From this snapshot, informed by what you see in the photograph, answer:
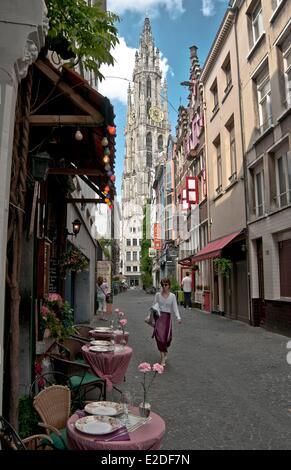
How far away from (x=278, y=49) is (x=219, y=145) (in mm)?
7843

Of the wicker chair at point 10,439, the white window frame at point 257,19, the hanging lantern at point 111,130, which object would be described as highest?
the white window frame at point 257,19

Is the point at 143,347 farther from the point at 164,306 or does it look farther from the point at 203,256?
the point at 203,256

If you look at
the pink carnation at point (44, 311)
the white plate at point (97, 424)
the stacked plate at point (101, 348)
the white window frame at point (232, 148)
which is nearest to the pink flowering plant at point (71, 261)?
the pink carnation at point (44, 311)

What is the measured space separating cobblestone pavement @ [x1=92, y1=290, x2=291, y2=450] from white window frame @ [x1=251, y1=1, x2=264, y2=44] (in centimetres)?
1093

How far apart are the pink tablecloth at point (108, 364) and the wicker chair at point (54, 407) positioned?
1874 mm

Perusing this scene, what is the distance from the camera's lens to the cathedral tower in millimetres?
108750

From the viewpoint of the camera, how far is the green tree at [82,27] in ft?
14.6

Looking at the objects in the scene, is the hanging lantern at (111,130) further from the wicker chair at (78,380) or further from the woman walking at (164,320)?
the woman walking at (164,320)

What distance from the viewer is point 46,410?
A: 3.70 m

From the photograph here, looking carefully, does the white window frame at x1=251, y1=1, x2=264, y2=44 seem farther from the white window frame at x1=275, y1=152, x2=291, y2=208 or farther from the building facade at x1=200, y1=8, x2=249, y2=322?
the white window frame at x1=275, y1=152, x2=291, y2=208

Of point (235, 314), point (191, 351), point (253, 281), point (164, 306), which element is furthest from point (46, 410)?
point (235, 314)

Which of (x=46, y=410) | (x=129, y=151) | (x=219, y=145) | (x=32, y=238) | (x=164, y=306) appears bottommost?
(x=46, y=410)

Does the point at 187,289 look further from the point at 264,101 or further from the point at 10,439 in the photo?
the point at 10,439

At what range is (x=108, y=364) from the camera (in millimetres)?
5785
